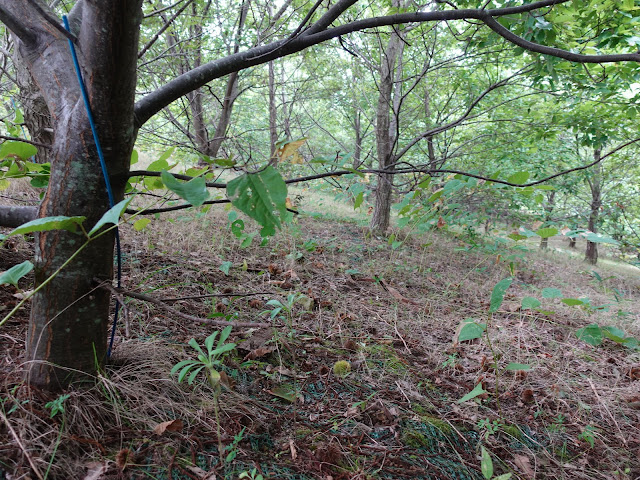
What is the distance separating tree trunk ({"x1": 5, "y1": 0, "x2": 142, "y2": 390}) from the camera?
0.95 m

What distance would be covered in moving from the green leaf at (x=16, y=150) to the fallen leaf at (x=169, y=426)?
103 cm

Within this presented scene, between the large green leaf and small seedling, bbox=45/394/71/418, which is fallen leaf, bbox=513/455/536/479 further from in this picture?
small seedling, bbox=45/394/71/418

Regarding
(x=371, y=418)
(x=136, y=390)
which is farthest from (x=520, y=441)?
(x=136, y=390)

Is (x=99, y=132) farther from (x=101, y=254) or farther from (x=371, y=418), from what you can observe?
(x=371, y=418)

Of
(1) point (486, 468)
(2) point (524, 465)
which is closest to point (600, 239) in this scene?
(2) point (524, 465)

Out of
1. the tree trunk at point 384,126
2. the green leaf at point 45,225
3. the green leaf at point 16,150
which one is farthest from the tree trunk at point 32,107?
the tree trunk at point 384,126

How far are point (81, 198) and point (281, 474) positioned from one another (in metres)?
1.04

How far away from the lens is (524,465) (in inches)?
51.6

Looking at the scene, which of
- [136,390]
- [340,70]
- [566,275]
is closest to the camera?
[136,390]

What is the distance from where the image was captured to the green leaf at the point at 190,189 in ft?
2.25

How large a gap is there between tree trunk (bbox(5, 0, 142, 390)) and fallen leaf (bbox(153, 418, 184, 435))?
0.30 metres

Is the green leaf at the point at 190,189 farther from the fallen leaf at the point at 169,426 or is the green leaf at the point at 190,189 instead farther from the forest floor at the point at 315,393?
the fallen leaf at the point at 169,426

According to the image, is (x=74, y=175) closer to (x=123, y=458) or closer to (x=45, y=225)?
(x=45, y=225)

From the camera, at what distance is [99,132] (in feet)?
3.20
